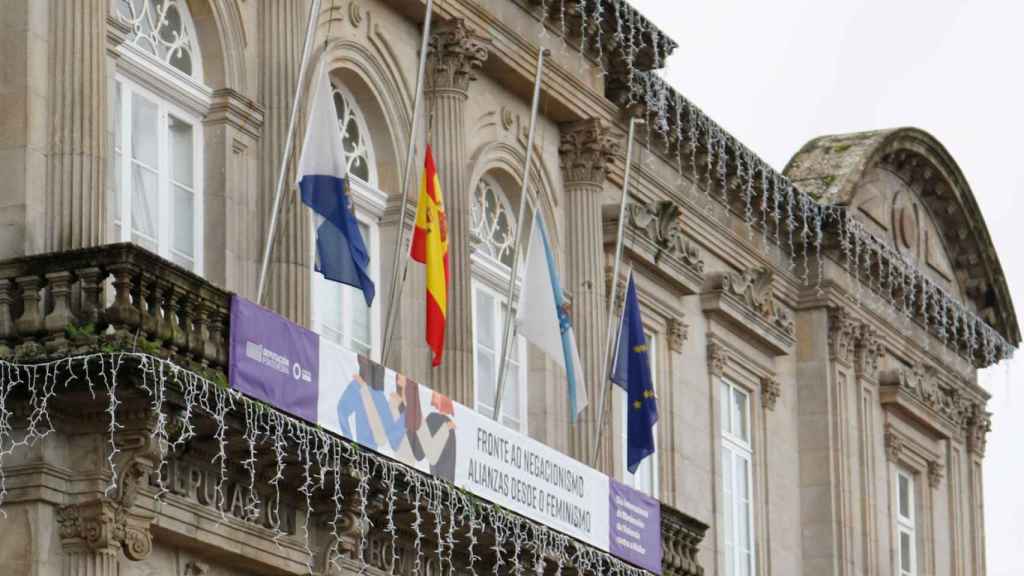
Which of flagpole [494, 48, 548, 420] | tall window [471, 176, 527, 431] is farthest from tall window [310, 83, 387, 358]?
tall window [471, 176, 527, 431]

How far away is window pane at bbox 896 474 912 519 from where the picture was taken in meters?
38.2

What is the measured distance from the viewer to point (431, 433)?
74.5ft

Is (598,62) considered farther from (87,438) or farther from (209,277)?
(87,438)

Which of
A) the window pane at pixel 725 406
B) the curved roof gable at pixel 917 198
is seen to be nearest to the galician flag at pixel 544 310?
the window pane at pixel 725 406

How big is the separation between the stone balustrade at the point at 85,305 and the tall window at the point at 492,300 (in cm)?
738

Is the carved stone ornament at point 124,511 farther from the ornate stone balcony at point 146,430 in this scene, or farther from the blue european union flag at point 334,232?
the blue european union flag at point 334,232

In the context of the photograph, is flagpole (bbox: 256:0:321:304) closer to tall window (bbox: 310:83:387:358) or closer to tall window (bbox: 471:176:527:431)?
tall window (bbox: 310:83:387:358)

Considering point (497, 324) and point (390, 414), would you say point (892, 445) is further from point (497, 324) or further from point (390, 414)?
point (390, 414)

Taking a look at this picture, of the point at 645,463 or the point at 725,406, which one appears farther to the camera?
the point at 725,406

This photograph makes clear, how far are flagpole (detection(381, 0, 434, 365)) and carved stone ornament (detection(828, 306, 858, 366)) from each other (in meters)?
11.5

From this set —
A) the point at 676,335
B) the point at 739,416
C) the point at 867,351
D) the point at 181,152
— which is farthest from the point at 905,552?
the point at 181,152

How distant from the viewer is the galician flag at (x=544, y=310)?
83.0 feet

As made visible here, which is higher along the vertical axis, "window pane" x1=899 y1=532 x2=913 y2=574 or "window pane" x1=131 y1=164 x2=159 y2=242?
"window pane" x1=899 y1=532 x2=913 y2=574

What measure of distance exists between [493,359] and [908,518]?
1279 cm
